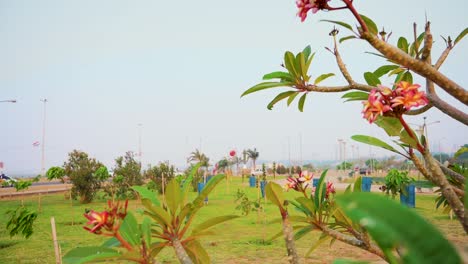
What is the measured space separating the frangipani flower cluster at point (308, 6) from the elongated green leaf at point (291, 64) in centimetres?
28

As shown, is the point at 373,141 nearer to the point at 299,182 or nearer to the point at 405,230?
the point at 299,182

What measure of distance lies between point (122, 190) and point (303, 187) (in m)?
14.0

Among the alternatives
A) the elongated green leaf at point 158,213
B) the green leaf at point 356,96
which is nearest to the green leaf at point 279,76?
the green leaf at point 356,96

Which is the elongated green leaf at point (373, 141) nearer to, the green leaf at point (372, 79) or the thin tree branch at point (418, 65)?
the thin tree branch at point (418, 65)

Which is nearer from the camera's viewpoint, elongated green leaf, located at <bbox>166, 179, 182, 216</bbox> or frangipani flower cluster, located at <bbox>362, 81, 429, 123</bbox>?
frangipani flower cluster, located at <bbox>362, 81, 429, 123</bbox>

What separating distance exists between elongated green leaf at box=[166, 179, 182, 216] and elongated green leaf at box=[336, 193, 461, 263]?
0.65 metres

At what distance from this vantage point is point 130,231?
0.69m

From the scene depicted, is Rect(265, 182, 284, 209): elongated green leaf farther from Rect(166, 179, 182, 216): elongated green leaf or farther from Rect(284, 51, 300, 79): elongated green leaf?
Rect(284, 51, 300, 79): elongated green leaf

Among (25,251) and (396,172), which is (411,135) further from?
(396,172)

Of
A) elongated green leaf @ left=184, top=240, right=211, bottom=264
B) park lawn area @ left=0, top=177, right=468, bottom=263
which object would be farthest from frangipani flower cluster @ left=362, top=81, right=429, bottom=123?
park lawn area @ left=0, top=177, right=468, bottom=263

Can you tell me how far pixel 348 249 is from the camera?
5.58 m

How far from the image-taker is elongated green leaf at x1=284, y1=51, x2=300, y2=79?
42.0 inches

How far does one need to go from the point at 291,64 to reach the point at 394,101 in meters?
0.49

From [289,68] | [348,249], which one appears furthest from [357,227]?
[348,249]
